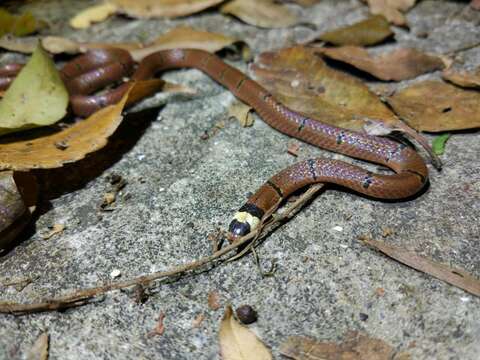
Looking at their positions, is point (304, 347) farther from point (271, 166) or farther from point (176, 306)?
point (271, 166)


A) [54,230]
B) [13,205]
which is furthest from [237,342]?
[13,205]

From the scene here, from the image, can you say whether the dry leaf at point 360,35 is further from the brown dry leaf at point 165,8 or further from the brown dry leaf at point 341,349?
the brown dry leaf at point 341,349

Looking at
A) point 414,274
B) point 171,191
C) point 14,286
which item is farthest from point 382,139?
point 14,286

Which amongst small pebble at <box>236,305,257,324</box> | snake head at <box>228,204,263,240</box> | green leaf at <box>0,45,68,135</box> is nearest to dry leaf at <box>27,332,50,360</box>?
small pebble at <box>236,305,257,324</box>

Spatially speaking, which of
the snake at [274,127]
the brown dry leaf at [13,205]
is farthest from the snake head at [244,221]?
the brown dry leaf at [13,205]

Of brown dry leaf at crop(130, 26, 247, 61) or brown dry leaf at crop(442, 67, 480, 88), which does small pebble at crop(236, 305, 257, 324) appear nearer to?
brown dry leaf at crop(442, 67, 480, 88)

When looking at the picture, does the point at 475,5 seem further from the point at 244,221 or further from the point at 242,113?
the point at 244,221
